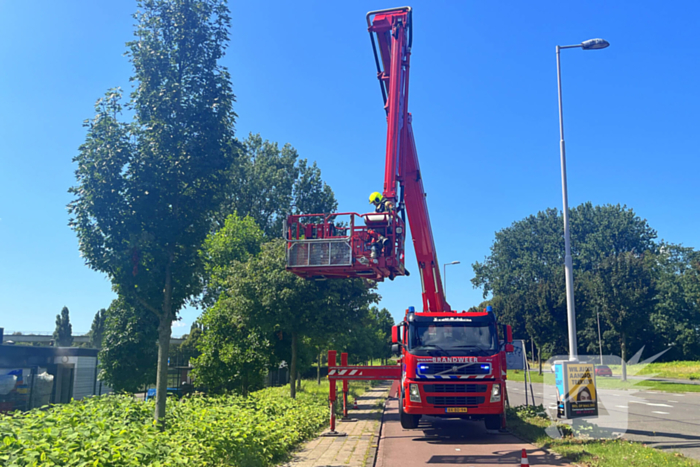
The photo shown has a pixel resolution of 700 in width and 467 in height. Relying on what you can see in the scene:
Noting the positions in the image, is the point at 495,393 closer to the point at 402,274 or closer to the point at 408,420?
the point at 408,420

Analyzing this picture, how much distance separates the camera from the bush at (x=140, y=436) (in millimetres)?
6184

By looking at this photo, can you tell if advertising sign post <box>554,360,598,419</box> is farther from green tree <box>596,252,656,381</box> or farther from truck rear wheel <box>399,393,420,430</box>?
green tree <box>596,252,656,381</box>

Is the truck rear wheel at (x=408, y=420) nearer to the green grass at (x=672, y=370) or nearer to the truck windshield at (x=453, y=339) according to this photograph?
the truck windshield at (x=453, y=339)

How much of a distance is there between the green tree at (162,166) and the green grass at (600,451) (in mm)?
7775

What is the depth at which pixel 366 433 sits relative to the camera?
14141 mm

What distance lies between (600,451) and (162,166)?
9850 millimetres

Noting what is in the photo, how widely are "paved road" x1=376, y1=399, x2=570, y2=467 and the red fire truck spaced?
0.62 m

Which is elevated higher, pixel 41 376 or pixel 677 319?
pixel 677 319

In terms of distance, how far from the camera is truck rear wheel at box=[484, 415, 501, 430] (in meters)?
13.3

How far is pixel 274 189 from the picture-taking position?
170 ft

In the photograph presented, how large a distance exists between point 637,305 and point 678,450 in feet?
122

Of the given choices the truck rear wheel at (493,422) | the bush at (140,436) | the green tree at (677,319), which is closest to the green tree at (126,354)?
the bush at (140,436)

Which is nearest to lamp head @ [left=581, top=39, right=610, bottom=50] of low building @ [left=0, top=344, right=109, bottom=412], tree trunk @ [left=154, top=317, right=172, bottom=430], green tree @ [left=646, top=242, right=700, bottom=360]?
tree trunk @ [left=154, top=317, right=172, bottom=430]

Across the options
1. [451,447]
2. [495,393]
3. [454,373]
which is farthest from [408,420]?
[495,393]
